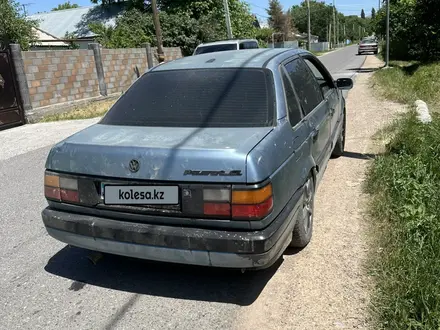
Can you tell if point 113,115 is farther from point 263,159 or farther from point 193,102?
point 263,159

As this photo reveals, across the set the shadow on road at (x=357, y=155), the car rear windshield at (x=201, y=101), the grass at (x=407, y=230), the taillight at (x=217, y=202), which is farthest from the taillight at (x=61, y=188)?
the shadow on road at (x=357, y=155)

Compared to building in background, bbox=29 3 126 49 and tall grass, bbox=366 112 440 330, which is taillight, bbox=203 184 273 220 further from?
building in background, bbox=29 3 126 49

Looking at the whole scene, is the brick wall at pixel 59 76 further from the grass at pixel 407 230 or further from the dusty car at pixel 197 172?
the grass at pixel 407 230

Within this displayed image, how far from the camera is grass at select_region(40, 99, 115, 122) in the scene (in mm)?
12484

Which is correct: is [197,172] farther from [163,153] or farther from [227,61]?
[227,61]

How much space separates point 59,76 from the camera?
13.5 m

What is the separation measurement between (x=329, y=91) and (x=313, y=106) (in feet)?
3.64

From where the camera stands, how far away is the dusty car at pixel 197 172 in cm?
252

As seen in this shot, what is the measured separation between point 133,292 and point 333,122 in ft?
9.95

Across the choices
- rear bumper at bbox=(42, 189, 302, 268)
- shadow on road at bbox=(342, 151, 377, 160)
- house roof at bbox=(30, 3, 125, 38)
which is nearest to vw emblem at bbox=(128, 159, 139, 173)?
rear bumper at bbox=(42, 189, 302, 268)

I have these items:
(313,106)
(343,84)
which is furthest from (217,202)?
(343,84)

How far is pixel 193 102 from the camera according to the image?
326cm

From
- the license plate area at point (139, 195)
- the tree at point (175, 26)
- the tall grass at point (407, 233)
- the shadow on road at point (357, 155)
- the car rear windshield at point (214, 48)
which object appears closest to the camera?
the tall grass at point (407, 233)

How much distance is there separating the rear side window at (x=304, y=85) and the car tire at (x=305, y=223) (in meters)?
0.67
